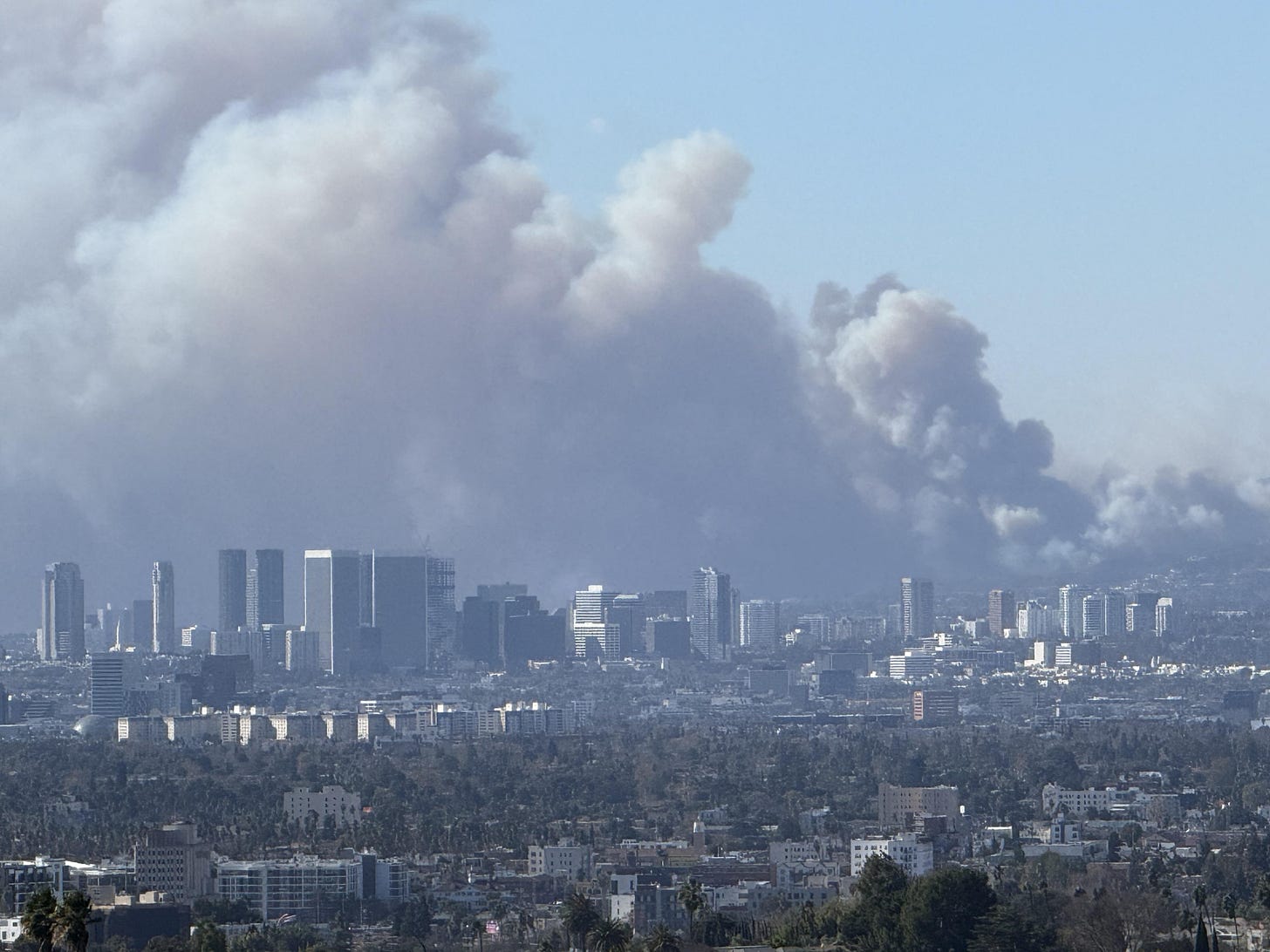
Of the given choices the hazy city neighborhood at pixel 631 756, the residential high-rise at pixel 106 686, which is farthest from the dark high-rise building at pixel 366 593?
the residential high-rise at pixel 106 686

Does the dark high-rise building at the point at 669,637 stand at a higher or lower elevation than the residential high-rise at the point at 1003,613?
lower

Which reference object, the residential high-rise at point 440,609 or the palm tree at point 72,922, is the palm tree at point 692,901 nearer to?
the palm tree at point 72,922

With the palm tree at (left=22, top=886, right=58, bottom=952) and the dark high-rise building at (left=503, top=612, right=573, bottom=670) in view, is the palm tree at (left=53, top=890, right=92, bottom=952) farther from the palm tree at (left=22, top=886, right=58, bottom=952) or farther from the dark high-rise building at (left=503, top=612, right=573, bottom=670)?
the dark high-rise building at (left=503, top=612, right=573, bottom=670)

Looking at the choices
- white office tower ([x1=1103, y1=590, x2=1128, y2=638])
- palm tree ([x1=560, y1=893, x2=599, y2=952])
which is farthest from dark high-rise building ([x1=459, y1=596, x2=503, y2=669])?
palm tree ([x1=560, y1=893, x2=599, y2=952])

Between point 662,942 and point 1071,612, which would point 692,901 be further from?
point 1071,612

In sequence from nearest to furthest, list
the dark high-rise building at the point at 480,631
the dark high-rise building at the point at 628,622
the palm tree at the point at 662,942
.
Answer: the palm tree at the point at 662,942
the dark high-rise building at the point at 480,631
the dark high-rise building at the point at 628,622

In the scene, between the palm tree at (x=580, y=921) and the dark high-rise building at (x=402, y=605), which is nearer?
the palm tree at (x=580, y=921)

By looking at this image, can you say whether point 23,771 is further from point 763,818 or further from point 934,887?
point 934,887
